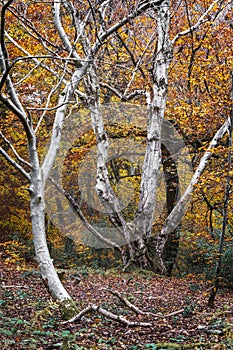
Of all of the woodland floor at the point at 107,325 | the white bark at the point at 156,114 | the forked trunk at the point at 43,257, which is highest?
the white bark at the point at 156,114

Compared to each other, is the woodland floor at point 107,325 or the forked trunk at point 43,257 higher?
the forked trunk at point 43,257

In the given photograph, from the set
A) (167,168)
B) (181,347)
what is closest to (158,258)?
(167,168)

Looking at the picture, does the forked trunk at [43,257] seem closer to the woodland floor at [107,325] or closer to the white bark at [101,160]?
the woodland floor at [107,325]

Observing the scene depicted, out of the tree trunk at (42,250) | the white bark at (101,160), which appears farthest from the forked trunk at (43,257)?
the white bark at (101,160)

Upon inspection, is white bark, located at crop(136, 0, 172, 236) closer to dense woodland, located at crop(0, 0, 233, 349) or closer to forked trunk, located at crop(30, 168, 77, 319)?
dense woodland, located at crop(0, 0, 233, 349)

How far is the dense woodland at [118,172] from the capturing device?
193 inches

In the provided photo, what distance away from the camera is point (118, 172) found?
1586 centimetres

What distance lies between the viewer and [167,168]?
488 inches

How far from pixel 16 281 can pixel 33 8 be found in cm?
725

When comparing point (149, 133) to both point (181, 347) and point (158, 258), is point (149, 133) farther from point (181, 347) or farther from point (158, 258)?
point (181, 347)

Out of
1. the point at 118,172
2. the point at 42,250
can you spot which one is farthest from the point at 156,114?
the point at 42,250

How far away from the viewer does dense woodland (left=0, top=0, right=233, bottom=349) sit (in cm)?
489

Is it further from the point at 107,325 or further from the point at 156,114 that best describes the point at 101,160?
the point at 107,325

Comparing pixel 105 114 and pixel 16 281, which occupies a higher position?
pixel 105 114
